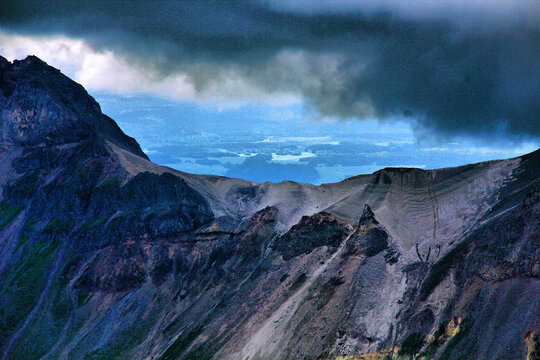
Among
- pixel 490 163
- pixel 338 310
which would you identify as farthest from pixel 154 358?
pixel 490 163

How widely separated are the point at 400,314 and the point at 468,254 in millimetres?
22621

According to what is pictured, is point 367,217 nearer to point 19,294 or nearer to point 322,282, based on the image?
point 322,282

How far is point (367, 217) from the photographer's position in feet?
479

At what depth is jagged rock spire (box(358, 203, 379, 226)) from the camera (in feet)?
474

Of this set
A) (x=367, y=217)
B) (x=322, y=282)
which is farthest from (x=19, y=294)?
(x=367, y=217)

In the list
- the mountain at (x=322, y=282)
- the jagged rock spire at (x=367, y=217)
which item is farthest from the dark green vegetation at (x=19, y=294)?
the jagged rock spire at (x=367, y=217)

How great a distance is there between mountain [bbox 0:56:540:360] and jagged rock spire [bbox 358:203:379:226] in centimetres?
44

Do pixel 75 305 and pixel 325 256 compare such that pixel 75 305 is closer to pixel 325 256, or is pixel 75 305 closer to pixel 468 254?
pixel 325 256

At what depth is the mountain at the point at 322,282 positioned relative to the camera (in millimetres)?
104000

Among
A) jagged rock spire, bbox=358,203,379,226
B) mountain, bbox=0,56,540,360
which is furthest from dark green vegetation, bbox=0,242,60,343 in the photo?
jagged rock spire, bbox=358,203,379,226

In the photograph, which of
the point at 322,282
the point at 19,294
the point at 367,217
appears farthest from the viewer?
the point at 19,294

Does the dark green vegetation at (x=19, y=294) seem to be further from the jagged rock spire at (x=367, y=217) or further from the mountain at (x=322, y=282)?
the jagged rock spire at (x=367, y=217)

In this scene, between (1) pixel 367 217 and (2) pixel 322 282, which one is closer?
(2) pixel 322 282

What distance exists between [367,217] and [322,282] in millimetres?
26500
